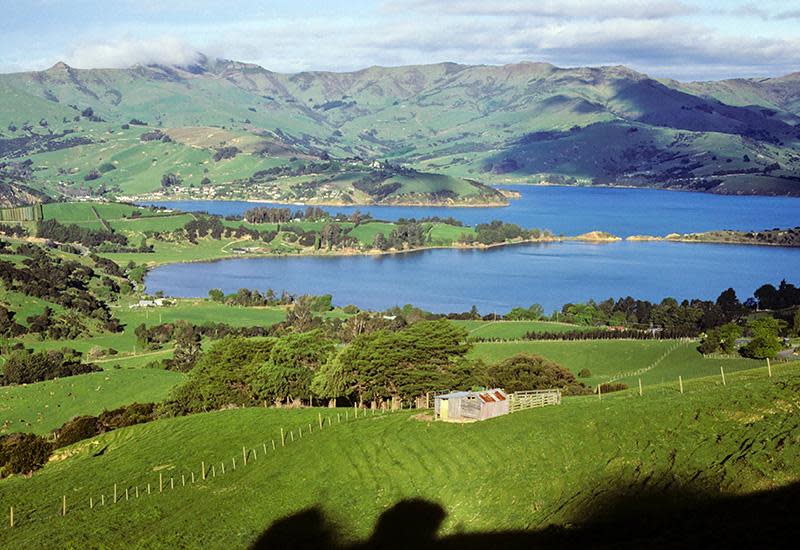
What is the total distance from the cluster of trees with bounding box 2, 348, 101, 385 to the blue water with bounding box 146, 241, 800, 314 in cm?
5128

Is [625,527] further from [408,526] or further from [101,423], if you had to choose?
[101,423]

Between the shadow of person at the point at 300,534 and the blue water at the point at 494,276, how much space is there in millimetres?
97518

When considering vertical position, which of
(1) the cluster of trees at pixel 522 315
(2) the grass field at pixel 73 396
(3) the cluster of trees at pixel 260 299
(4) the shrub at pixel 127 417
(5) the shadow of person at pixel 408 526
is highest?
(3) the cluster of trees at pixel 260 299

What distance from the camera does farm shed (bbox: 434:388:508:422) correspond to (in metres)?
32.7

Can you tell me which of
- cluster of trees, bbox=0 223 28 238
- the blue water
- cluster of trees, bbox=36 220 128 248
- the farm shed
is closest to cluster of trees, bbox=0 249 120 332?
the blue water

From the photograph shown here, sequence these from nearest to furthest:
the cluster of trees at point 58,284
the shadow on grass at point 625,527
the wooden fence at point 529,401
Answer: the shadow on grass at point 625,527, the wooden fence at point 529,401, the cluster of trees at point 58,284

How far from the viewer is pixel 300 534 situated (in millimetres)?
25031

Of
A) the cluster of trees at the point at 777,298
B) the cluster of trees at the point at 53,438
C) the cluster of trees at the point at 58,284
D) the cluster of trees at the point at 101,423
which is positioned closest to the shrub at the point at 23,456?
the cluster of trees at the point at 53,438

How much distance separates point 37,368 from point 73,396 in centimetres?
1717

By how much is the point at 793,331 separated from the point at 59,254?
4723 inches

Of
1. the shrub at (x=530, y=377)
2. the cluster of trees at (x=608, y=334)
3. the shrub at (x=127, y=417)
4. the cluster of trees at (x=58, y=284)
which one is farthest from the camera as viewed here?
the cluster of trees at (x=58, y=284)

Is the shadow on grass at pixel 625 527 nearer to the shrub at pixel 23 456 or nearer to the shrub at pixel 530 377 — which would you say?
the shrub at pixel 23 456

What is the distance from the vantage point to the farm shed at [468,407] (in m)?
32.7

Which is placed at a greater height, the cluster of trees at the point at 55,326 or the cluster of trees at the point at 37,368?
the cluster of trees at the point at 55,326
